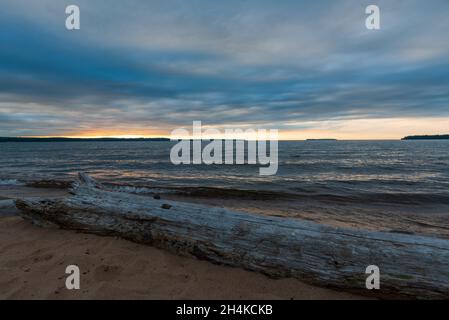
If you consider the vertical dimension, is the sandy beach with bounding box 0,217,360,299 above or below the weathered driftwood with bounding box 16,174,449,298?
below

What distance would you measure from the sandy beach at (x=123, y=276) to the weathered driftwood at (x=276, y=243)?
0.19 meters

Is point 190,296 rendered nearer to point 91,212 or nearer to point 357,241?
point 357,241

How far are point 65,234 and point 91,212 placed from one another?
0.72m

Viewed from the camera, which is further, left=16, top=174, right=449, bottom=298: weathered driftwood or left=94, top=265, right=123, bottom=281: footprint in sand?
left=94, top=265, right=123, bottom=281: footprint in sand

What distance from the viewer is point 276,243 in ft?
12.9

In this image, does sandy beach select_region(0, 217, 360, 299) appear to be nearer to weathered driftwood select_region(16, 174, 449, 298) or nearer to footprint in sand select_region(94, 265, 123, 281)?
footprint in sand select_region(94, 265, 123, 281)

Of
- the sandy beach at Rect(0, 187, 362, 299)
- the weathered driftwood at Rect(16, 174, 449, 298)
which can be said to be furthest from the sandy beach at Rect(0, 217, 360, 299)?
the weathered driftwood at Rect(16, 174, 449, 298)

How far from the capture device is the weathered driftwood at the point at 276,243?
3.34m

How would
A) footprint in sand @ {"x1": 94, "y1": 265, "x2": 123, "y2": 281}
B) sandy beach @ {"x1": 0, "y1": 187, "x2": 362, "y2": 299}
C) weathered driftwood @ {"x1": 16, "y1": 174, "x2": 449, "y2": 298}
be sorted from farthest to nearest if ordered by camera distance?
1. footprint in sand @ {"x1": 94, "y1": 265, "x2": 123, "y2": 281}
2. sandy beach @ {"x1": 0, "y1": 187, "x2": 362, "y2": 299}
3. weathered driftwood @ {"x1": 16, "y1": 174, "x2": 449, "y2": 298}

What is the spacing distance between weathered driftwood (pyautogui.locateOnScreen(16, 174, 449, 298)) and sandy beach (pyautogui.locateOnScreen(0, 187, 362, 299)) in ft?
0.61

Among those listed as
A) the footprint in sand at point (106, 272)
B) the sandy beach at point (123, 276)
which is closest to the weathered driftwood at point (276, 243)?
the sandy beach at point (123, 276)

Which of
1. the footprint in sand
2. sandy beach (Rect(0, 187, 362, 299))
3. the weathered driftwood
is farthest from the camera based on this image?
the footprint in sand

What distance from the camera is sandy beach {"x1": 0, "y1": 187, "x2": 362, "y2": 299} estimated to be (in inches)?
136
